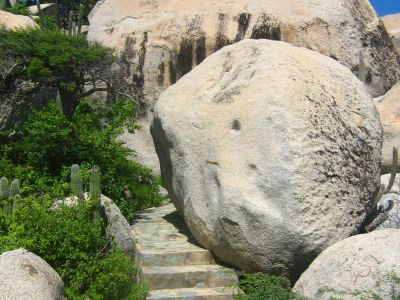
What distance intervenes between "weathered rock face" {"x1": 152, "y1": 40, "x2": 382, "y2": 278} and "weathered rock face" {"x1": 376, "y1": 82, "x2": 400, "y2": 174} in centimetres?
376

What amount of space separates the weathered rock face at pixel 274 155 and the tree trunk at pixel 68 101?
171 inches

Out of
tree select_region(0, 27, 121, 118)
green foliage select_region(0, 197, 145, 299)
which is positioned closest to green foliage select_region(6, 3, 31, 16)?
tree select_region(0, 27, 121, 118)

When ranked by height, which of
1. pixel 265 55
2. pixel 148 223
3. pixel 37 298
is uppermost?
pixel 265 55

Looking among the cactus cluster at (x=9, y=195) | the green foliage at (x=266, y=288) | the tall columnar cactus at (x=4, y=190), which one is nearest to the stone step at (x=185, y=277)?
the green foliage at (x=266, y=288)

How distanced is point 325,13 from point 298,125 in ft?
24.4

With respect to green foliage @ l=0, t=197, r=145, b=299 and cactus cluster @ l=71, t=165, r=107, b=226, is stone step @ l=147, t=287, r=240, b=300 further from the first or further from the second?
cactus cluster @ l=71, t=165, r=107, b=226

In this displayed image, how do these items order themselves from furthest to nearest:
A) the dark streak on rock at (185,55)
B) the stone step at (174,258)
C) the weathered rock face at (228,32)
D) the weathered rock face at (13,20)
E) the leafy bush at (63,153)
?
1. the dark streak on rock at (185,55)
2. the weathered rock face at (13,20)
3. the weathered rock face at (228,32)
4. the leafy bush at (63,153)
5. the stone step at (174,258)

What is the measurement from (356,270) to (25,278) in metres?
3.41

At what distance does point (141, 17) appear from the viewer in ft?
56.7

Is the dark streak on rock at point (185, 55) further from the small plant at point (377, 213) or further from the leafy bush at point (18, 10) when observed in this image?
the leafy bush at point (18, 10)

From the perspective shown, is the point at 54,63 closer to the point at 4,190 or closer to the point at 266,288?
the point at 4,190

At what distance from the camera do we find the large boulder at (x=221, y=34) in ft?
52.3

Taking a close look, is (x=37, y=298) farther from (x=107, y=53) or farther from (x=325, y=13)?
(x=325, y=13)

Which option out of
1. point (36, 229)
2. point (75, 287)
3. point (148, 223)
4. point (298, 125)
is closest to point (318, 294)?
point (298, 125)
